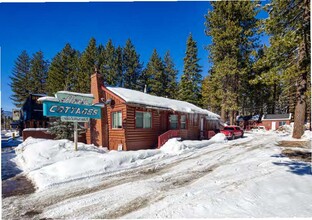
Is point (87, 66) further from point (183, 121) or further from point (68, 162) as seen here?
point (68, 162)

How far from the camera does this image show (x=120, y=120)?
11211mm

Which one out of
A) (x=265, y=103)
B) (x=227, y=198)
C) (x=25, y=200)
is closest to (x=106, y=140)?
(x=25, y=200)

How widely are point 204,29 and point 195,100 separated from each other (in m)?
12.2

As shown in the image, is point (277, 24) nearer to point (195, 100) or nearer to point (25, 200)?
point (25, 200)

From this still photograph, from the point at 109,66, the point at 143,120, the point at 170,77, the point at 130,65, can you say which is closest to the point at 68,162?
Answer: the point at 143,120

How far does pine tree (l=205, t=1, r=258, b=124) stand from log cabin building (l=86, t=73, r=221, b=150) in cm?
1196

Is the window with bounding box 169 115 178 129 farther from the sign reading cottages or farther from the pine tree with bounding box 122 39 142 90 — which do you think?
the pine tree with bounding box 122 39 142 90

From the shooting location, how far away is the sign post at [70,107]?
7854 millimetres

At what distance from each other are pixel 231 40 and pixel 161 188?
22546 millimetres

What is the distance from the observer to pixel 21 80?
133ft

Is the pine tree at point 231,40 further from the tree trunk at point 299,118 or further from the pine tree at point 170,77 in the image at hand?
the pine tree at point 170,77

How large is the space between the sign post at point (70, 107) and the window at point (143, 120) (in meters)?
2.55

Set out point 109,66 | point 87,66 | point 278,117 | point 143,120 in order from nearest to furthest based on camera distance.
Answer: point 143,120 → point 87,66 → point 109,66 → point 278,117

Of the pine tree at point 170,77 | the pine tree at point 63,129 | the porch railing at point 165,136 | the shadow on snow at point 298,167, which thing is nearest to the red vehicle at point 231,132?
the porch railing at point 165,136
